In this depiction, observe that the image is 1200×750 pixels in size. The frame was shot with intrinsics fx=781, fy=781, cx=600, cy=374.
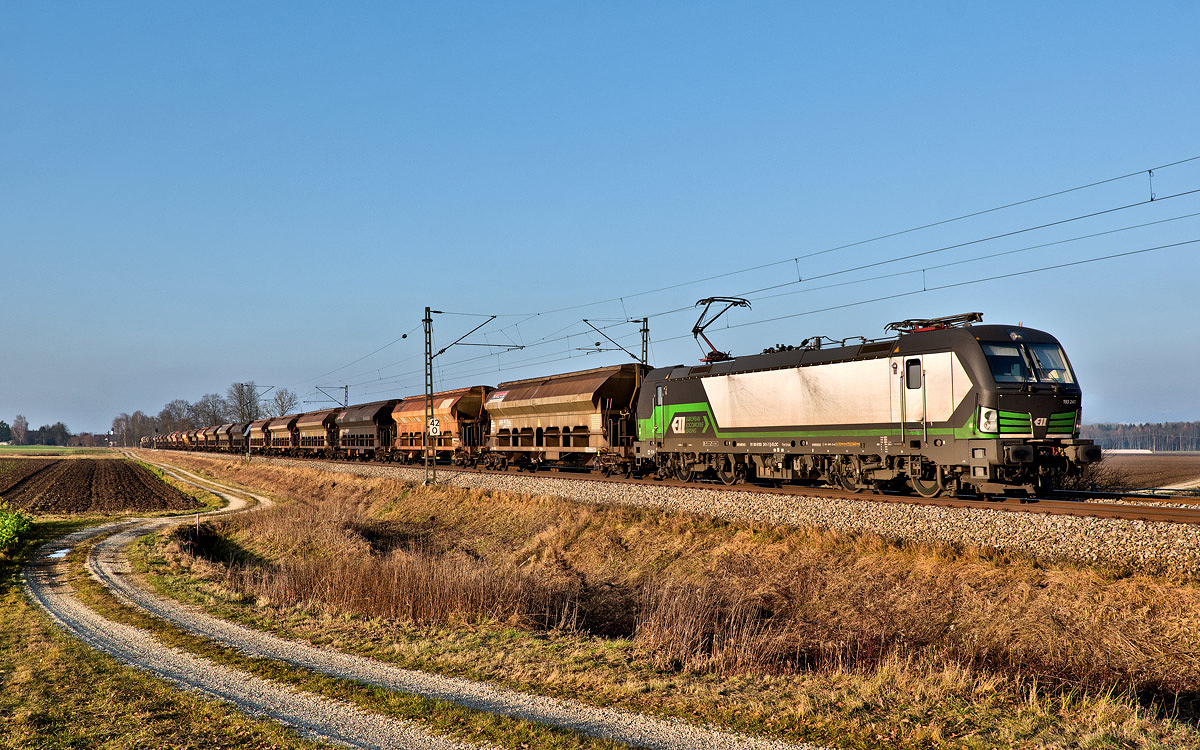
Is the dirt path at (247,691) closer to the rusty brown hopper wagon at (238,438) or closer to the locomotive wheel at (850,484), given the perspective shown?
the locomotive wheel at (850,484)

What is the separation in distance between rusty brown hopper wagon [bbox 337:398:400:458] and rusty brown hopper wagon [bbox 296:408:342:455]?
117cm

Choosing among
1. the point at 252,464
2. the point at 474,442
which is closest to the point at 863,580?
the point at 474,442

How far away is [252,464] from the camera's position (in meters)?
70.4

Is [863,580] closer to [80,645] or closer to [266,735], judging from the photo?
[266,735]

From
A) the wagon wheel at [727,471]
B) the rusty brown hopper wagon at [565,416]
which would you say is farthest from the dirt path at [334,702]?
the rusty brown hopper wagon at [565,416]

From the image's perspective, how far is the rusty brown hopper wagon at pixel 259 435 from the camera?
3225 inches

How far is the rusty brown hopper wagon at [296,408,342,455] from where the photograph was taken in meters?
65.1

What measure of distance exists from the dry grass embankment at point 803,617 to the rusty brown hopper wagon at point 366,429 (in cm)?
3107

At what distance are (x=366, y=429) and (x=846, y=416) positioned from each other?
4345cm

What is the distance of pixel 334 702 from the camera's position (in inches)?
358

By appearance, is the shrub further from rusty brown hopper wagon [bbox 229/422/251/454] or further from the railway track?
rusty brown hopper wagon [bbox 229/422/251/454]

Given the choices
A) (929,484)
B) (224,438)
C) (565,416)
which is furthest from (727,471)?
(224,438)

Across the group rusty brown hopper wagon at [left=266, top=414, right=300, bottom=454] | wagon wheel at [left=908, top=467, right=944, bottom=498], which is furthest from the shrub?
rusty brown hopper wagon at [left=266, top=414, right=300, bottom=454]

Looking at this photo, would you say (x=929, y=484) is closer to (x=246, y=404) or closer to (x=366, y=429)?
(x=366, y=429)
